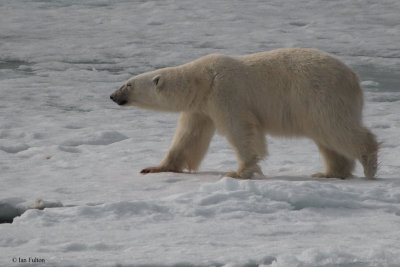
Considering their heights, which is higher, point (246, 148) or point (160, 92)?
point (160, 92)

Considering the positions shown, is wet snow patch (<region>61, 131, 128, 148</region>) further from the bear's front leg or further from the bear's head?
the bear's front leg

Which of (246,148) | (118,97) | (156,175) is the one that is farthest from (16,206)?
(246,148)

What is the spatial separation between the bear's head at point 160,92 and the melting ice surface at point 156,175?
22.4 inches

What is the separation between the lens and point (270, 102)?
5281mm

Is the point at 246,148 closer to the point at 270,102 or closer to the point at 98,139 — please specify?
the point at 270,102

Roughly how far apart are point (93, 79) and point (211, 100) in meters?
5.11

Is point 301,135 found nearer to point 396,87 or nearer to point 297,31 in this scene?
point 396,87

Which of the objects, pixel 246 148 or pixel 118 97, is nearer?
pixel 246 148

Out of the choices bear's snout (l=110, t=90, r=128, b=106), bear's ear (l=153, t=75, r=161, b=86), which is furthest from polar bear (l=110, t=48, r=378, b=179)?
bear's snout (l=110, t=90, r=128, b=106)

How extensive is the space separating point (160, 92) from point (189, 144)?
0.48 m

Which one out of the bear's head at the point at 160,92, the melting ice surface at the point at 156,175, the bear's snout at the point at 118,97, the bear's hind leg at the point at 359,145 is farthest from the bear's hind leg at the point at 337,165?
the bear's snout at the point at 118,97

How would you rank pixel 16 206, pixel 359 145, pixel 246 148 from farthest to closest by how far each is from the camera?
pixel 246 148 < pixel 359 145 < pixel 16 206

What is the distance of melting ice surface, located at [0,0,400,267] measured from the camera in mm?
3422

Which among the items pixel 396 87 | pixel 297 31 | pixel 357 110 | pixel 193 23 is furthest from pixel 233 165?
pixel 193 23
